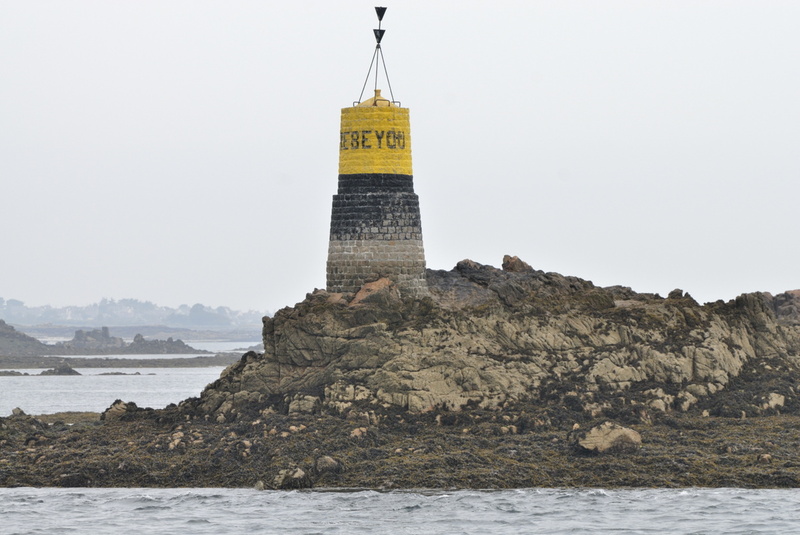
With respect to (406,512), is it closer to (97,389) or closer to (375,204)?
(375,204)

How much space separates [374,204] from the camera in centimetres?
3909

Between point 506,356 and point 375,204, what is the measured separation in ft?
17.2

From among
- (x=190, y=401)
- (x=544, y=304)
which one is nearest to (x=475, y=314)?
(x=544, y=304)

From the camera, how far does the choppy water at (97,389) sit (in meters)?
64.6

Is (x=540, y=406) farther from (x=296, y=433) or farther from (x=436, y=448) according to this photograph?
(x=296, y=433)

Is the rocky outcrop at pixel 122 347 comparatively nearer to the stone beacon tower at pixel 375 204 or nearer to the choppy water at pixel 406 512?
the stone beacon tower at pixel 375 204

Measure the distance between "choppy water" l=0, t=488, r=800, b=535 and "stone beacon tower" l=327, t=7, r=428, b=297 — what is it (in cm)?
876

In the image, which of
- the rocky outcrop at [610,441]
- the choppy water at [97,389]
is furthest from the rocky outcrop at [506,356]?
the choppy water at [97,389]

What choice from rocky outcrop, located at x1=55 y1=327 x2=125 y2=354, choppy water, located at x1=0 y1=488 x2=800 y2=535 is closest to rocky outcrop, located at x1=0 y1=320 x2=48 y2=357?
rocky outcrop, located at x1=55 y1=327 x2=125 y2=354

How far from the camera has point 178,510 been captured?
102 ft

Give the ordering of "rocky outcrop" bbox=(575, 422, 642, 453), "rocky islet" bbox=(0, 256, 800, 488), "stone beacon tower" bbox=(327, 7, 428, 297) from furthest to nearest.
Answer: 1. "stone beacon tower" bbox=(327, 7, 428, 297)
2. "rocky outcrop" bbox=(575, 422, 642, 453)
3. "rocky islet" bbox=(0, 256, 800, 488)

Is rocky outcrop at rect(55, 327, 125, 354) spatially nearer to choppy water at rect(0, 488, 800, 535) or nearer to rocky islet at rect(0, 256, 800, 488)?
rocky islet at rect(0, 256, 800, 488)

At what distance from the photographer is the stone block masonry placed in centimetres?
3912

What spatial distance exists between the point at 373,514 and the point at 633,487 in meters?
5.65
